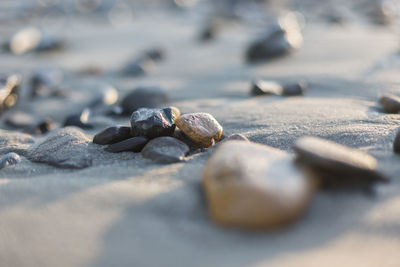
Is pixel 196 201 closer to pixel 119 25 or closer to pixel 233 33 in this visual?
pixel 233 33

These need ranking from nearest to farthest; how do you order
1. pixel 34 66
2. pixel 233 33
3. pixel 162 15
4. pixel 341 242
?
1. pixel 341 242
2. pixel 34 66
3. pixel 233 33
4. pixel 162 15

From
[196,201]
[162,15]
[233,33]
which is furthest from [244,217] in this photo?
[162,15]

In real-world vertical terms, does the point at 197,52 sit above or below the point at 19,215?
above

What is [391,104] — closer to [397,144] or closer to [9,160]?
[397,144]

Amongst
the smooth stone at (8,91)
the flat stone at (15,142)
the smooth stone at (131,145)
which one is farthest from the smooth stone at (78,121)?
the smooth stone at (8,91)

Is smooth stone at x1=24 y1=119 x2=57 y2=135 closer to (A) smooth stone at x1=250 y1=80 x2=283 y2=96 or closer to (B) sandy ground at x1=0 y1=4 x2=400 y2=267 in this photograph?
(B) sandy ground at x1=0 y1=4 x2=400 y2=267

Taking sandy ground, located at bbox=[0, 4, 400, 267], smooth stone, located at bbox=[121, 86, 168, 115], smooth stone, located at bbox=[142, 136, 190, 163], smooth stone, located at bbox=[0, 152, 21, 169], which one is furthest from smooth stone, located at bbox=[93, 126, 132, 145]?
smooth stone, located at bbox=[121, 86, 168, 115]

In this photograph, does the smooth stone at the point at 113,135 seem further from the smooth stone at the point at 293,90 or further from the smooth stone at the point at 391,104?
the smooth stone at the point at 391,104
